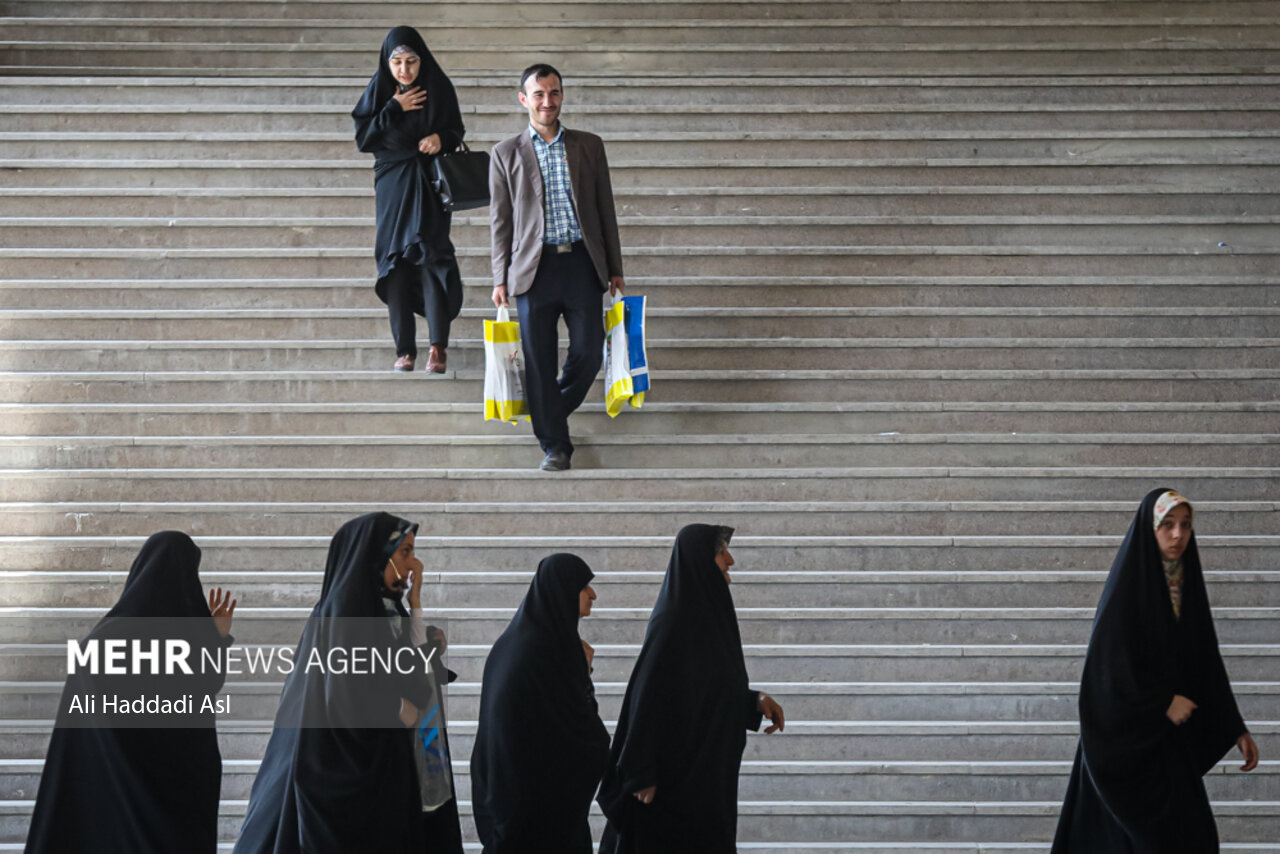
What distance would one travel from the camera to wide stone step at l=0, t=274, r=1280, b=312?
813 cm

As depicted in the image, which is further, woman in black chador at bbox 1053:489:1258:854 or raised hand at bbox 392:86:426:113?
raised hand at bbox 392:86:426:113

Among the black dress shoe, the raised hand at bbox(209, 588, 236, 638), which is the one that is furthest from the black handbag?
the raised hand at bbox(209, 588, 236, 638)

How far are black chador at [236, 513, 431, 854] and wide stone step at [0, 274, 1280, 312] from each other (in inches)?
145

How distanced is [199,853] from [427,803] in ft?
3.27

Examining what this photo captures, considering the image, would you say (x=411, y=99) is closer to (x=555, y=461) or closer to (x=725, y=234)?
(x=725, y=234)

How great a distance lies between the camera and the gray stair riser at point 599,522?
7.38 meters

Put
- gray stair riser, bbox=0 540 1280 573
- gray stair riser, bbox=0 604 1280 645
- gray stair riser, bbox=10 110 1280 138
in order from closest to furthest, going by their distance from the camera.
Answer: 1. gray stair riser, bbox=0 604 1280 645
2. gray stair riser, bbox=0 540 1280 573
3. gray stair riser, bbox=10 110 1280 138

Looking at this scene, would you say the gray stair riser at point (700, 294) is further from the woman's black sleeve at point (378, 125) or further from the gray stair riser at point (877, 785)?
the gray stair riser at point (877, 785)

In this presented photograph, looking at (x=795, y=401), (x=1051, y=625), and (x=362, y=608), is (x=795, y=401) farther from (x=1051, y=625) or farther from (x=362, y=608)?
(x=362, y=608)

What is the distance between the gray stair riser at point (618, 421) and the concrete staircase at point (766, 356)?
0.8 inches

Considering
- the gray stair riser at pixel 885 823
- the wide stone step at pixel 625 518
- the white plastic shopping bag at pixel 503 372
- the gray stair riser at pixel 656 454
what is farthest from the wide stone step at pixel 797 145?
the gray stair riser at pixel 885 823

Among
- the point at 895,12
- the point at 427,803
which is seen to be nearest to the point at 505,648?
the point at 427,803

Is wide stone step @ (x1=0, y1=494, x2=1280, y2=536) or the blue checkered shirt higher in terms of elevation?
the blue checkered shirt

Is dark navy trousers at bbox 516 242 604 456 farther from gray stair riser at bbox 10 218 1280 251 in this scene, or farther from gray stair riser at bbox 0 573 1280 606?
gray stair riser at bbox 10 218 1280 251
